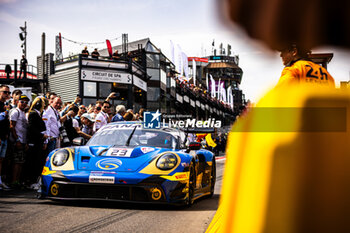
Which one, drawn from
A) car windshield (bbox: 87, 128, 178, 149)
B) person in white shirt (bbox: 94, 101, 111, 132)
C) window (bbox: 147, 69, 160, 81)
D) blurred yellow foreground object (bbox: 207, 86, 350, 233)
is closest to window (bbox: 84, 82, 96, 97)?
window (bbox: 147, 69, 160, 81)

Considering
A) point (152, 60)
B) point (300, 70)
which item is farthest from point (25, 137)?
point (152, 60)

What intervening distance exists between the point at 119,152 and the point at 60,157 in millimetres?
A: 885

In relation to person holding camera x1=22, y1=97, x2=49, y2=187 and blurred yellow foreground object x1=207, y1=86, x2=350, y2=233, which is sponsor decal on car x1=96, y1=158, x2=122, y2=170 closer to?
person holding camera x1=22, y1=97, x2=49, y2=187

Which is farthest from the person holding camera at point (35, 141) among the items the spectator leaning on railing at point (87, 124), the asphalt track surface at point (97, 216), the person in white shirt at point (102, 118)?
the person in white shirt at point (102, 118)

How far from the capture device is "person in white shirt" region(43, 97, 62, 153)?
9867mm

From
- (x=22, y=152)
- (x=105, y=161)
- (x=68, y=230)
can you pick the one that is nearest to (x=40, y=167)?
(x=22, y=152)

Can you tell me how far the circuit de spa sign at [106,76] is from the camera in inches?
1196

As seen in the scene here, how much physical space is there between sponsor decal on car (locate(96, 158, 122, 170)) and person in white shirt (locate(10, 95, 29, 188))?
2867 mm

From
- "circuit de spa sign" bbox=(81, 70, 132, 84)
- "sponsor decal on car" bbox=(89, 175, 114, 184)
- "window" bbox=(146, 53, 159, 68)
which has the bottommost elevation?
"sponsor decal on car" bbox=(89, 175, 114, 184)

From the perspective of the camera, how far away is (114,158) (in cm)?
719

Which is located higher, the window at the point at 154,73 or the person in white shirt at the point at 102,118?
the window at the point at 154,73

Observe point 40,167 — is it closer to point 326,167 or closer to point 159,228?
point 159,228

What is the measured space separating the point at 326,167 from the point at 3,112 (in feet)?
28.6

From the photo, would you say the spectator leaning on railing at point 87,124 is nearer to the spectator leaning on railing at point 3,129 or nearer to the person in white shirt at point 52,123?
the person in white shirt at point 52,123
